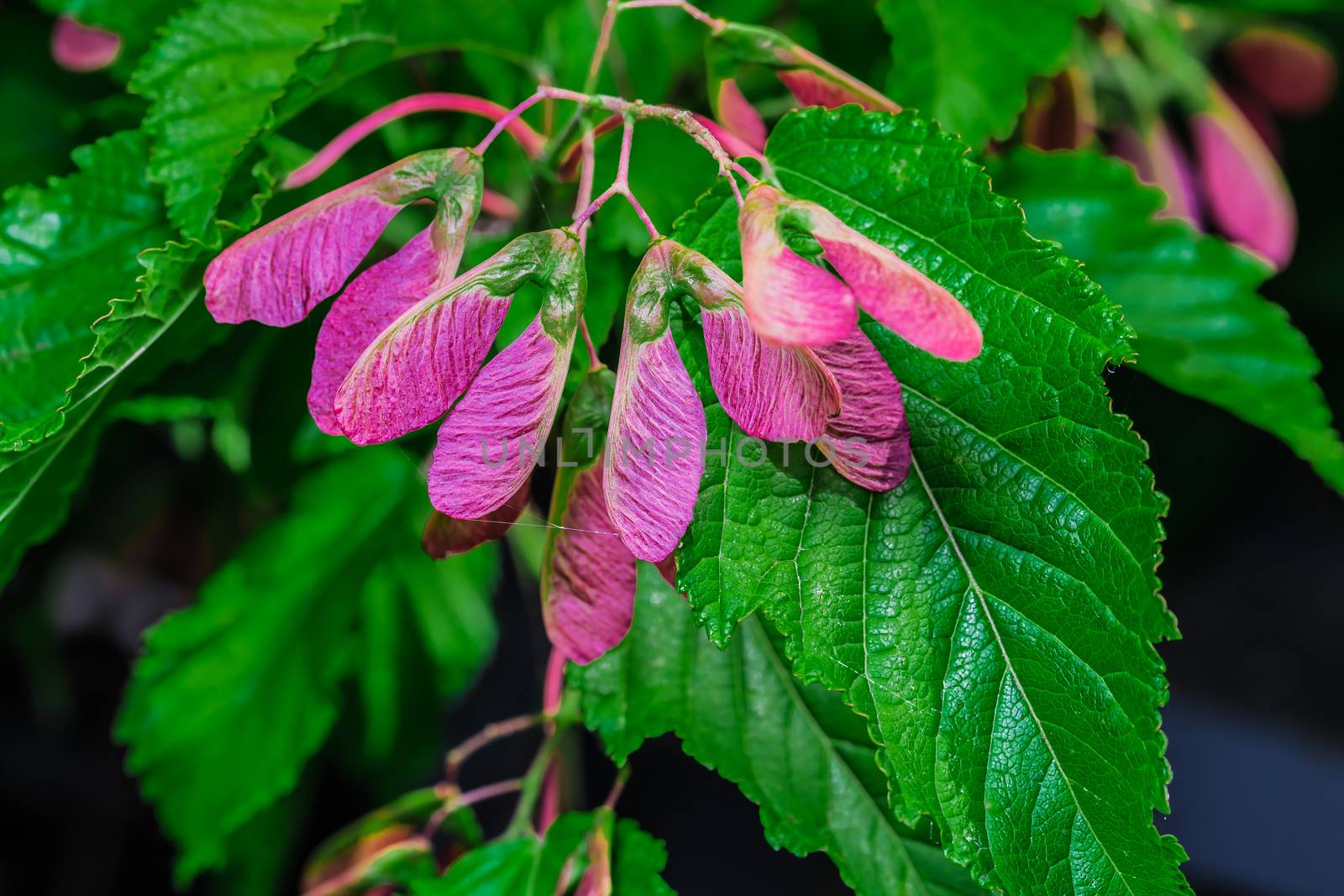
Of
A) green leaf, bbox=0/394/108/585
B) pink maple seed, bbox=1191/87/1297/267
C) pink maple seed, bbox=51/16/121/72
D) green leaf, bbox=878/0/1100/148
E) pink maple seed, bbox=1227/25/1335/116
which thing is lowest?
green leaf, bbox=0/394/108/585

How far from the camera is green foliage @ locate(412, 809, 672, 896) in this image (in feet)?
1.42

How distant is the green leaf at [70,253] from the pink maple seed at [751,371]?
10.2 inches

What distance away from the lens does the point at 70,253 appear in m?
0.42

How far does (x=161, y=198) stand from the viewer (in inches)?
16.8

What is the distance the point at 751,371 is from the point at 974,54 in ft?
0.85

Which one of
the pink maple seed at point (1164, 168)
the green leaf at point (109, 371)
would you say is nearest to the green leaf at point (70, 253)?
the green leaf at point (109, 371)

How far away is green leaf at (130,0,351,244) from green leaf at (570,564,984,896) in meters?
0.23

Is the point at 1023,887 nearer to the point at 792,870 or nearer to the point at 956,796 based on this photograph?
the point at 956,796

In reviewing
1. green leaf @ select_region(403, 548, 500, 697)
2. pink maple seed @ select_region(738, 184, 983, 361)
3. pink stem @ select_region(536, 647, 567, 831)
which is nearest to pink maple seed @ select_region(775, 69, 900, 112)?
pink maple seed @ select_region(738, 184, 983, 361)

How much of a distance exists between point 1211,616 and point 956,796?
4.09ft

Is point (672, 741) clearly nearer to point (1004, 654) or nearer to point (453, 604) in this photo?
point (453, 604)

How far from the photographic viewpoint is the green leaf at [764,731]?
0.40 meters

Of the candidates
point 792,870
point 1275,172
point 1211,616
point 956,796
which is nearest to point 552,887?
point 956,796

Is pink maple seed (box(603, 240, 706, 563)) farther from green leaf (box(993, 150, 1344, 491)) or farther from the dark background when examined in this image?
the dark background
